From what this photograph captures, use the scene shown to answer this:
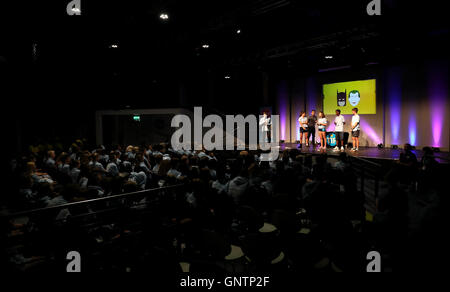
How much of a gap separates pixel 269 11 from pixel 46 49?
9.31 meters

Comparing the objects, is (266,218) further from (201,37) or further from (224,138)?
(224,138)

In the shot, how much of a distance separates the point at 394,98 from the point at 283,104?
5.56m

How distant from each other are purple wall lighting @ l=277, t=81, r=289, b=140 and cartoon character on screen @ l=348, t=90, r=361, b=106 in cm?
348

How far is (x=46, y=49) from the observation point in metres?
12.5

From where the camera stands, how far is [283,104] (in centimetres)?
1666

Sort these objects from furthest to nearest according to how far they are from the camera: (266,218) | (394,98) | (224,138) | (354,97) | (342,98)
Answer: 1. (224,138)
2. (342,98)
3. (354,97)
4. (394,98)
5. (266,218)

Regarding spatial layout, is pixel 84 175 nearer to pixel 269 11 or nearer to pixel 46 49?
pixel 269 11

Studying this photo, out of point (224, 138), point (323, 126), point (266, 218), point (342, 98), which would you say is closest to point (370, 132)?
point (342, 98)

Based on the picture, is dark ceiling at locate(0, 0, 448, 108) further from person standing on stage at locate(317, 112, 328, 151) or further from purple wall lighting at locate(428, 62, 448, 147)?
person standing on stage at locate(317, 112, 328, 151)

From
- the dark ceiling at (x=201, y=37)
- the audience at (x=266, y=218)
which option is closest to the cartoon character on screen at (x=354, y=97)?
the dark ceiling at (x=201, y=37)

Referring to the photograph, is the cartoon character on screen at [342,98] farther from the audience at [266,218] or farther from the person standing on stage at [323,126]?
the audience at [266,218]

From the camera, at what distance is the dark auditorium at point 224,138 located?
3.35 meters

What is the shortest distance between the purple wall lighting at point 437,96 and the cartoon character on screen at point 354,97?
277cm

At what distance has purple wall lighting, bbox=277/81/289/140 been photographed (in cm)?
1653
